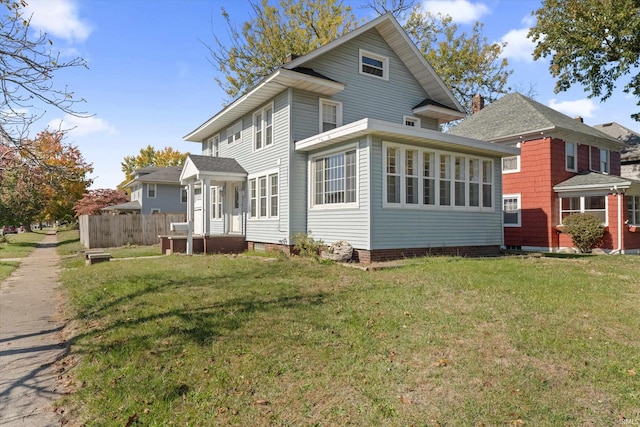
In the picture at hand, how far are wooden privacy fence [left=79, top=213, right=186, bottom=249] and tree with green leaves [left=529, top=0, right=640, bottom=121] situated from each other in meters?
22.3

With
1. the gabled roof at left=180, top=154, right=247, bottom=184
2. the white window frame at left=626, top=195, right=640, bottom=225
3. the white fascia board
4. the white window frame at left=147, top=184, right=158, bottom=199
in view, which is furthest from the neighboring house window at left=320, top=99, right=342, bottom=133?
the white window frame at left=147, top=184, right=158, bottom=199

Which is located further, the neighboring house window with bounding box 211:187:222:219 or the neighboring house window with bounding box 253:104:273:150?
the neighboring house window with bounding box 211:187:222:219

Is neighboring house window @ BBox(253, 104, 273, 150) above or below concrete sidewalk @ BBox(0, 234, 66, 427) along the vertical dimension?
above

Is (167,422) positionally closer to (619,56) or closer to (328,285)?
(328,285)

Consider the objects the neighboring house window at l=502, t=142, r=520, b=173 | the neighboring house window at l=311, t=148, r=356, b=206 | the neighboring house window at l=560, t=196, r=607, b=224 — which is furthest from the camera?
the neighboring house window at l=502, t=142, r=520, b=173

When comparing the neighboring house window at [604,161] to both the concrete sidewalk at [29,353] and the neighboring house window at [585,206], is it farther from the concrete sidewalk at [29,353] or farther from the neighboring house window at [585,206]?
the concrete sidewalk at [29,353]

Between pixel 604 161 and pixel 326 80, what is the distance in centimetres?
1682

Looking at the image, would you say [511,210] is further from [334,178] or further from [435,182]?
[334,178]

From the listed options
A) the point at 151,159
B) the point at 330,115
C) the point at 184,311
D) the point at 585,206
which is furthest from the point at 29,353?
the point at 151,159

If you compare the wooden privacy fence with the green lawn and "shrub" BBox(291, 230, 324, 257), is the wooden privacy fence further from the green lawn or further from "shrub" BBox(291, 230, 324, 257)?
the green lawn

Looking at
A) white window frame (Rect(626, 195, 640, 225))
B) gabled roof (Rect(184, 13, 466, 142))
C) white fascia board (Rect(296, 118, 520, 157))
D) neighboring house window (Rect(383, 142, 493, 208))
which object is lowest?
white window frame (Rect(626, 195, 640, 225))

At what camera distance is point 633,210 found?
18.2 m

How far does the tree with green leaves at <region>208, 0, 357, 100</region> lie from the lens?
87.4 ft

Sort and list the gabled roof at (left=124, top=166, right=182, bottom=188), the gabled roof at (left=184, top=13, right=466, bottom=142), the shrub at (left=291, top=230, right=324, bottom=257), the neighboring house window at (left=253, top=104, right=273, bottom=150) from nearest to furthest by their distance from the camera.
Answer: the shrub at (left=291, top=230, right=324, bottom=257) < the gabled roof at (left=184, top=13, right=466, bottom=142) < the neighboring house window at (left=253, top=104, right=273, bottom=150) < the gabled roof at (left=124, top=166, right=182, bottom=188)
